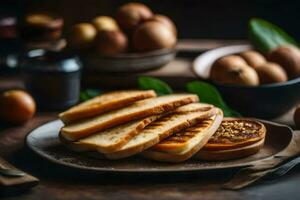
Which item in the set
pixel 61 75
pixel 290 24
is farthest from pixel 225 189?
pixel 290 24

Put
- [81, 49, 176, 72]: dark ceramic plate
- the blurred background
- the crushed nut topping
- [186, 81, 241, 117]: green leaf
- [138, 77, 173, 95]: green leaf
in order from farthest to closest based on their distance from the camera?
1. the blurred background
2. [81, 49, 176, 72]: dark ceramic plate
3. [138, 77, 173, 95]: green leaf
4. [186, 81, 241, 117]: green leaf
5. the crushed nut topping

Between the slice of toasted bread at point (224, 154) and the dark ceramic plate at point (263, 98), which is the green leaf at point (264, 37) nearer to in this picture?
the dark ceramic plate at point (263, 98)

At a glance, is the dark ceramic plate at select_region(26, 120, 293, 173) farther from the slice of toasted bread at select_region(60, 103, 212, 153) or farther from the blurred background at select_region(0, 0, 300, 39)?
the blurred background at select_region(0, 0, 300, 39)

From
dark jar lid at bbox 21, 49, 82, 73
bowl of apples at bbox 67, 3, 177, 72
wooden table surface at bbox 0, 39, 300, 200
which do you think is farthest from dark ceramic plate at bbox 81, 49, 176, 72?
wooden table surface at bbox 0, 39, 300, 200

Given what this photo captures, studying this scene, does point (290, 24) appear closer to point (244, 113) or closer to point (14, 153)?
point (244, 113)

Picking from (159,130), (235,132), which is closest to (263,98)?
(235,132)

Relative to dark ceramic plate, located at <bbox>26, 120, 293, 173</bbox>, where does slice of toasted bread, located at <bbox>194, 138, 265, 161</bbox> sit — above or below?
above
